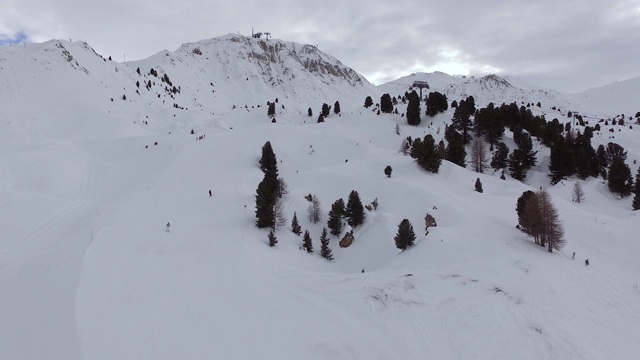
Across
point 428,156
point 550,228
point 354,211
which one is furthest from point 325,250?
point 428,156

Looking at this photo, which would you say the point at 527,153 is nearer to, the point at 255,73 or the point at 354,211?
the point at 354,211

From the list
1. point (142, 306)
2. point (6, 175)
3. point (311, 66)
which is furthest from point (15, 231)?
point (311, 66)

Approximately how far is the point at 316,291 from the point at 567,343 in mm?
11083

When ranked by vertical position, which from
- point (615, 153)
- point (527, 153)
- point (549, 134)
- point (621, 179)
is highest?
point (549, 134)

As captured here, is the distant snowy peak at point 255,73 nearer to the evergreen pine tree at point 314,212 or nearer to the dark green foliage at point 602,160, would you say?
the evergreen pine tree at point 314,212

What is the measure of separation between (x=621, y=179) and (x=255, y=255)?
46.0 m

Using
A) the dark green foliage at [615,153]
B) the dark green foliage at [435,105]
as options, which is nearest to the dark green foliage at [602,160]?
the dark green foliage at [615,153]

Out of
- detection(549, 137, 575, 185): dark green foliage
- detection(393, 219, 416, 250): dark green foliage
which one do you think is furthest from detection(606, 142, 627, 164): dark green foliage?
detection(393, 219, 416, 250): dark green foliage

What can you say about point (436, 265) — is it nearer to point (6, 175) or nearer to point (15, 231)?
point (15, 231)

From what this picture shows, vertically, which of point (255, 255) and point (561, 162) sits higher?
point (561, 162)

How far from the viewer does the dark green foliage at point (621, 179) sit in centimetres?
4525

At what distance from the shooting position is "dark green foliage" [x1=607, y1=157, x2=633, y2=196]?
1781 inches

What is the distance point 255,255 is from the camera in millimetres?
25422

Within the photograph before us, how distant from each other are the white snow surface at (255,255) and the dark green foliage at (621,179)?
215 cm
